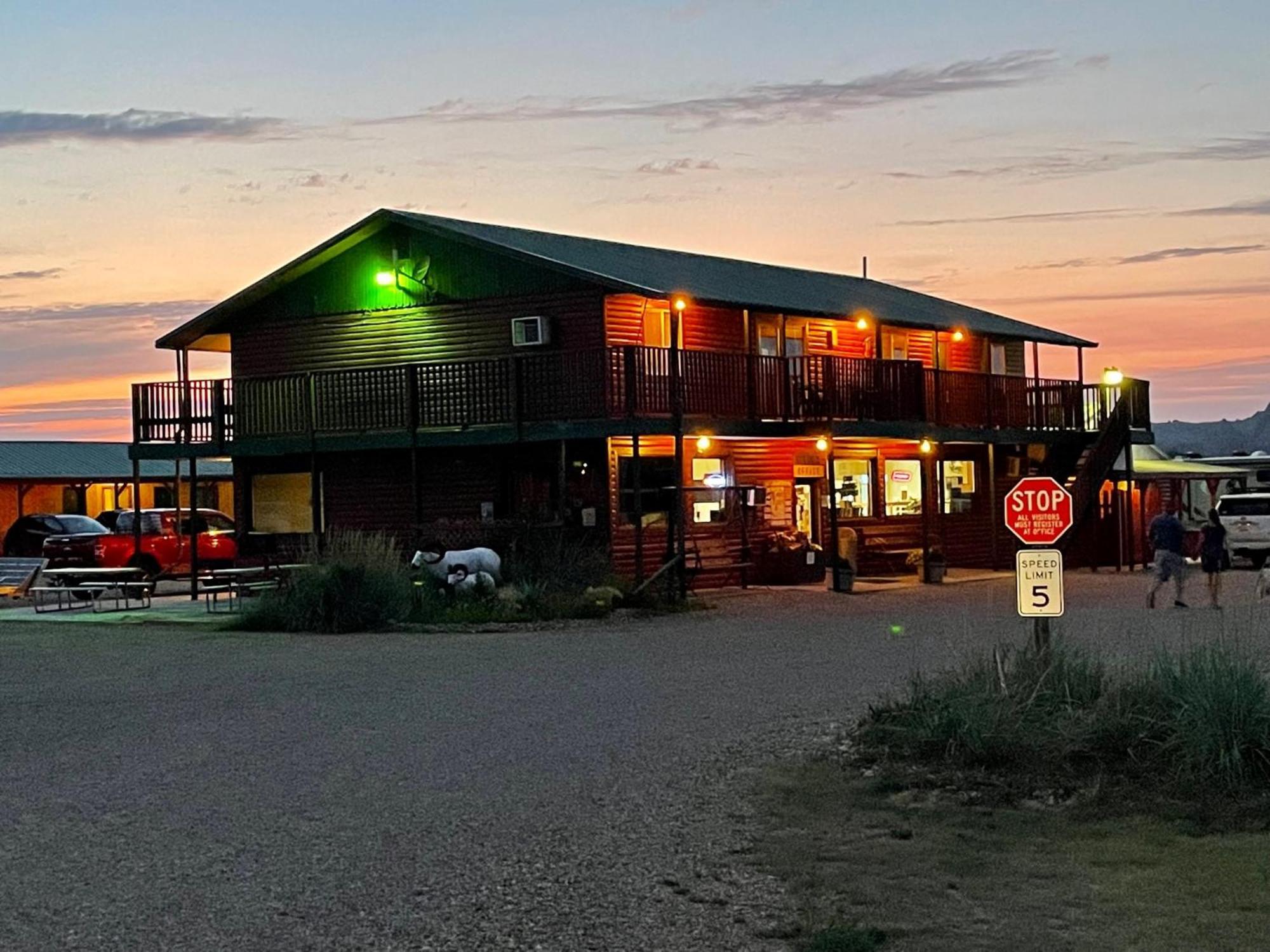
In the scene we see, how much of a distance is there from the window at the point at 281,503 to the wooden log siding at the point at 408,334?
207 centimetres

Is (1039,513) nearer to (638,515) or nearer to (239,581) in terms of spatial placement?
(638,515)

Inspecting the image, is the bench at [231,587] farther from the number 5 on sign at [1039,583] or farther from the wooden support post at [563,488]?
the number 5 on sign at [1039,583]

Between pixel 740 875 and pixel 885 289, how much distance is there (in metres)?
36.1

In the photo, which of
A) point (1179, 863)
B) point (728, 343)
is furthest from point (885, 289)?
point (1179, 863)

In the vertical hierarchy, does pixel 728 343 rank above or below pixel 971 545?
above

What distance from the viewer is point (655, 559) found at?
103ft

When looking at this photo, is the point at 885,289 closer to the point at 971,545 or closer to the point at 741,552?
the point at 971,545

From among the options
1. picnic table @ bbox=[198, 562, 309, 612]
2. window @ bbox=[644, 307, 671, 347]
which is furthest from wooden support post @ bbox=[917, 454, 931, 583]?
picnic table @ bbox=[198, 562, 309, 612]

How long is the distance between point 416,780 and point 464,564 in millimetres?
15109

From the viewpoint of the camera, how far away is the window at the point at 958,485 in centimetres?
3944

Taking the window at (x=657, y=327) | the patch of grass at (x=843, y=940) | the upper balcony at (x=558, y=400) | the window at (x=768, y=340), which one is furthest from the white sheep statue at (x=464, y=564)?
the patch of grass at (x=843, y=940)

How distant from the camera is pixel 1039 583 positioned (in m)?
12.4

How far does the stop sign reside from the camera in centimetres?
1242

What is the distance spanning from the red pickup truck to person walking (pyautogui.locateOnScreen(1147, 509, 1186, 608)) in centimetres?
1688
